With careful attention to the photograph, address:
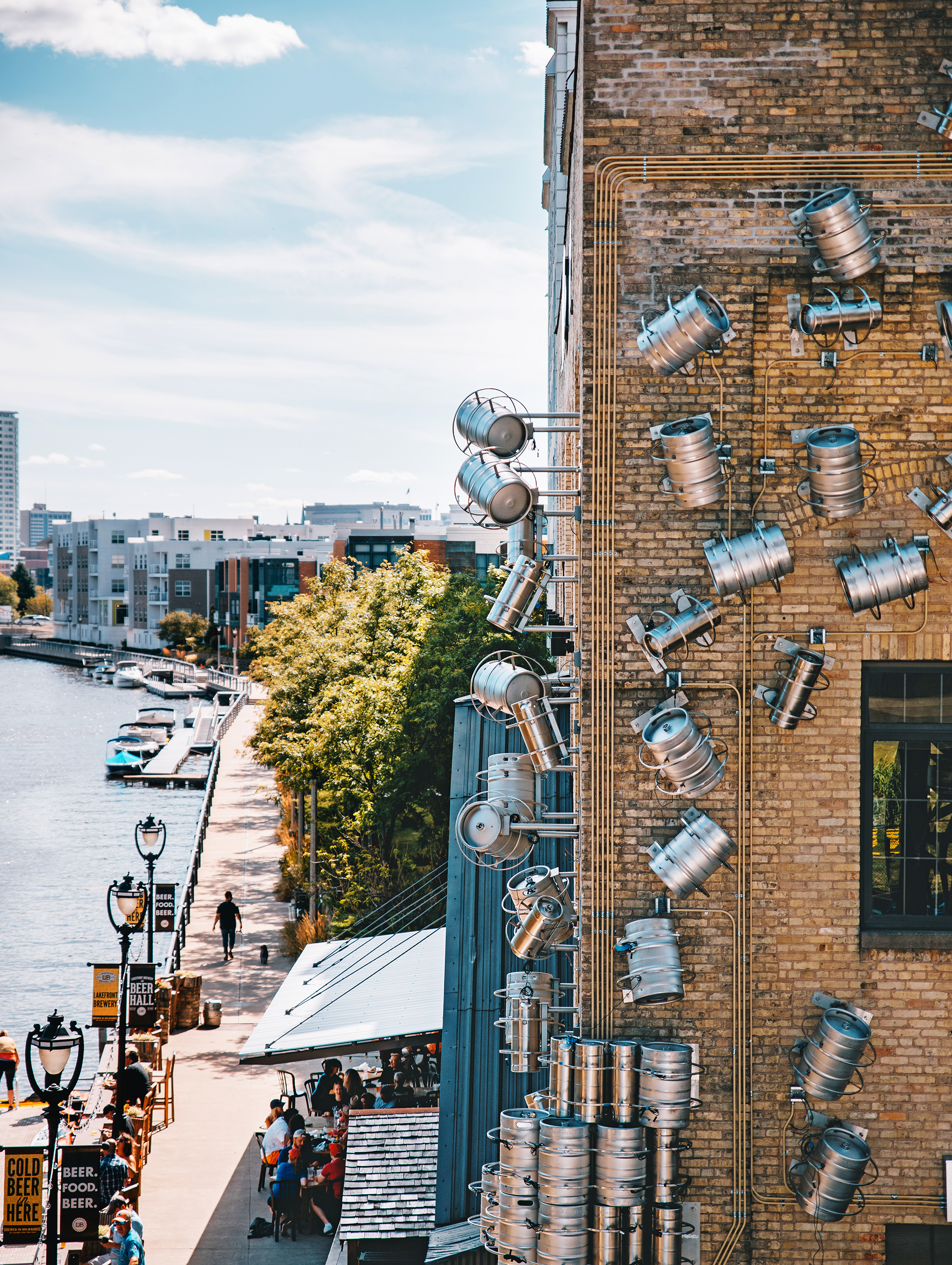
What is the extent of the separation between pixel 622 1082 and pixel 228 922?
20.8 meters

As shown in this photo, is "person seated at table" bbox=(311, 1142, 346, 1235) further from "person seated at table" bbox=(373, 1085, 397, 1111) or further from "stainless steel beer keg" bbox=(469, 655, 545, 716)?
"stainless steel beer keg" bbox=(469, 655, 545, 716)

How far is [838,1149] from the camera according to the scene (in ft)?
31.9

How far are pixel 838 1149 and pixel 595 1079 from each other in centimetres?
193

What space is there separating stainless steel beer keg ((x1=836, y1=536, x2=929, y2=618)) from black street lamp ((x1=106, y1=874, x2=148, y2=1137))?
10.8m

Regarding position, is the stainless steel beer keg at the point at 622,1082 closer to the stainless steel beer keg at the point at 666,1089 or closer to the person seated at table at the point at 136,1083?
the stainless steel beer keg at the point at 666,1089

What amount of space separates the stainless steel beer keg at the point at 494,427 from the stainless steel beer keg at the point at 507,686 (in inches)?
71.1

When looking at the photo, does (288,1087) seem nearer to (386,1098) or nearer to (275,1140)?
(386,1098)

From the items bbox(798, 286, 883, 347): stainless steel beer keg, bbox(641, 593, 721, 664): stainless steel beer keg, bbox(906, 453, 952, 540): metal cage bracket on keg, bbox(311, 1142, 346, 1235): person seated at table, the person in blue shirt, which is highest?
bbox(798, 286, 883, 347): stainless steel beer keg

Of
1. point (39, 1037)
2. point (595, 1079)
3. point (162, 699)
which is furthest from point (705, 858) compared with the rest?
point (162, 699)

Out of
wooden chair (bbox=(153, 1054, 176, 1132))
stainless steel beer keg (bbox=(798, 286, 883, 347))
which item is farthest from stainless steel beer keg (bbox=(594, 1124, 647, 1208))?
wooden chair (bbox=(153, 1054, 176, 1132))

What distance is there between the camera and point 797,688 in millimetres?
9875

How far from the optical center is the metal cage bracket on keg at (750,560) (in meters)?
9.80

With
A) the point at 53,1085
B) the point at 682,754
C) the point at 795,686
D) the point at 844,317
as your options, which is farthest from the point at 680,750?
the point at 53,1085

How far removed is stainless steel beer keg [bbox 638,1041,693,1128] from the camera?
376 inches
